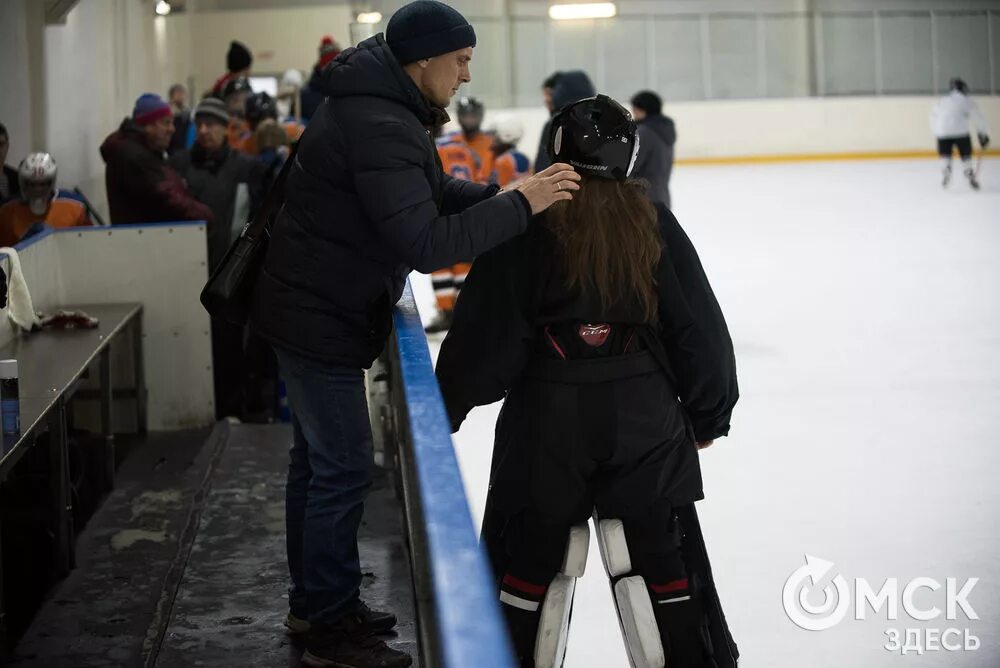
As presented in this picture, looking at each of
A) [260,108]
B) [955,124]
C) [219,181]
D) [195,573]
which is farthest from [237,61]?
[955,124]

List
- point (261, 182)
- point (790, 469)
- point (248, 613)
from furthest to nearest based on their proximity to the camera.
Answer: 1. point (261, 182)
2. point (790, 469)
3. point (248, 613)

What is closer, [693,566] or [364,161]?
[364,161]

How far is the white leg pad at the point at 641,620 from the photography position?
2371mm

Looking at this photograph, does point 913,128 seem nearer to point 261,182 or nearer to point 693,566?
point 261,182

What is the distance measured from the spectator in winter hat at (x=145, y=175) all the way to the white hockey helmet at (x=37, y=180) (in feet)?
1.28

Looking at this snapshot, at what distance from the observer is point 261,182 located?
19.9 ft

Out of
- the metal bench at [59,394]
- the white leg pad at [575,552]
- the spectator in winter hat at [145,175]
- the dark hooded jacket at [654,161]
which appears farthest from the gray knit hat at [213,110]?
the white leg pad at [575,552]

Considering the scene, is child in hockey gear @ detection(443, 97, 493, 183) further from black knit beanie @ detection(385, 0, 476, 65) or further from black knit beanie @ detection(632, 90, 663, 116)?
black knit beanie @ detection(385, 0, 476, 65)

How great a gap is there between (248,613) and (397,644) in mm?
527

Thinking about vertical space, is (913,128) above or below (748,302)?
above

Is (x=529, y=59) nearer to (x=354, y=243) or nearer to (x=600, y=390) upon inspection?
(x=354, y=243)

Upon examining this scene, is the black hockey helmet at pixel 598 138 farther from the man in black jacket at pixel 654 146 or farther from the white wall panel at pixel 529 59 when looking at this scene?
the white wall panel at pixel 529 59

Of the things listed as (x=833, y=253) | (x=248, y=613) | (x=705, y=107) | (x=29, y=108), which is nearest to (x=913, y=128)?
(x=705, y=107)

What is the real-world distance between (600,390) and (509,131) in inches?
→ 259
